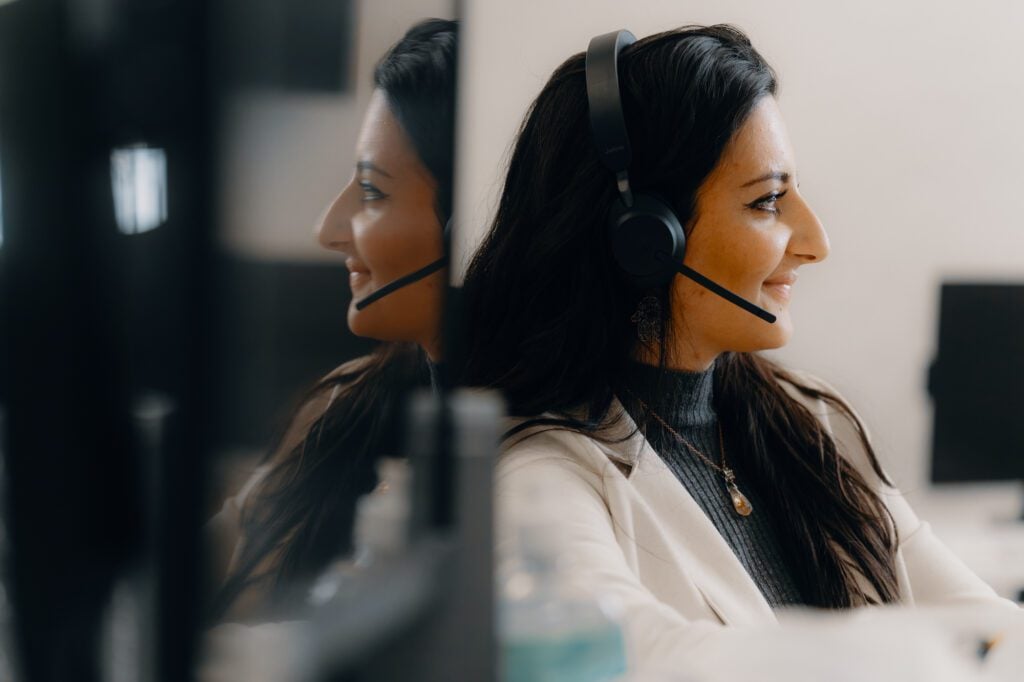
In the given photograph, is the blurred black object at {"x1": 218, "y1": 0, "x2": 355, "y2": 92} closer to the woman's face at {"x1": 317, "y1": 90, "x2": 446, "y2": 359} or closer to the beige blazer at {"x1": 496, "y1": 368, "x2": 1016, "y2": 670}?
the woman's face at {"x1": 317, "y1": 90, "x2": 446, "y2": 359}

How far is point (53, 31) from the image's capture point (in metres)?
0.27

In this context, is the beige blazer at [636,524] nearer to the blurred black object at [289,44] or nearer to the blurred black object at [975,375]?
the blurred black object at [289,44]

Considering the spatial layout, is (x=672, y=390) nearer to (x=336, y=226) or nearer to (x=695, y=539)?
(x=695, y=539)

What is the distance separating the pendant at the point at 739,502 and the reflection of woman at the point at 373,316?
26.8 inches

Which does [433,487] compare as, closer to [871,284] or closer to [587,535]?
[587,535]

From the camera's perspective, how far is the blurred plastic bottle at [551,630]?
427mm

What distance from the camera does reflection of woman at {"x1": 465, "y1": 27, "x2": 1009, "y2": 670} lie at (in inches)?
34.3

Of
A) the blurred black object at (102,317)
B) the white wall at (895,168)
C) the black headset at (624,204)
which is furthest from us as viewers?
the white wall at (895,168)

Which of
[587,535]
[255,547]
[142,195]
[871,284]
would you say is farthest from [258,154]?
[871,284]

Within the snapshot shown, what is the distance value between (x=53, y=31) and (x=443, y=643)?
26 centimetres

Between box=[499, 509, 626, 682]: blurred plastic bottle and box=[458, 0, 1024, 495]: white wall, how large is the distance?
0.97 meters

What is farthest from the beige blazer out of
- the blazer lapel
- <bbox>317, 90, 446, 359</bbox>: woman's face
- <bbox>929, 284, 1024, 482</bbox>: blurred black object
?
<bbox>929, 284, 1024, 482</bbox>: blurred black object

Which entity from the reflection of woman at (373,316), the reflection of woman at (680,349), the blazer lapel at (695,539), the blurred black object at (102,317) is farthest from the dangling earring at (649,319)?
the blurred black object at (102,317)

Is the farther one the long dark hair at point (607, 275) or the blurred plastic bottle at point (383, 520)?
the long dark hair at point (607, 275)
